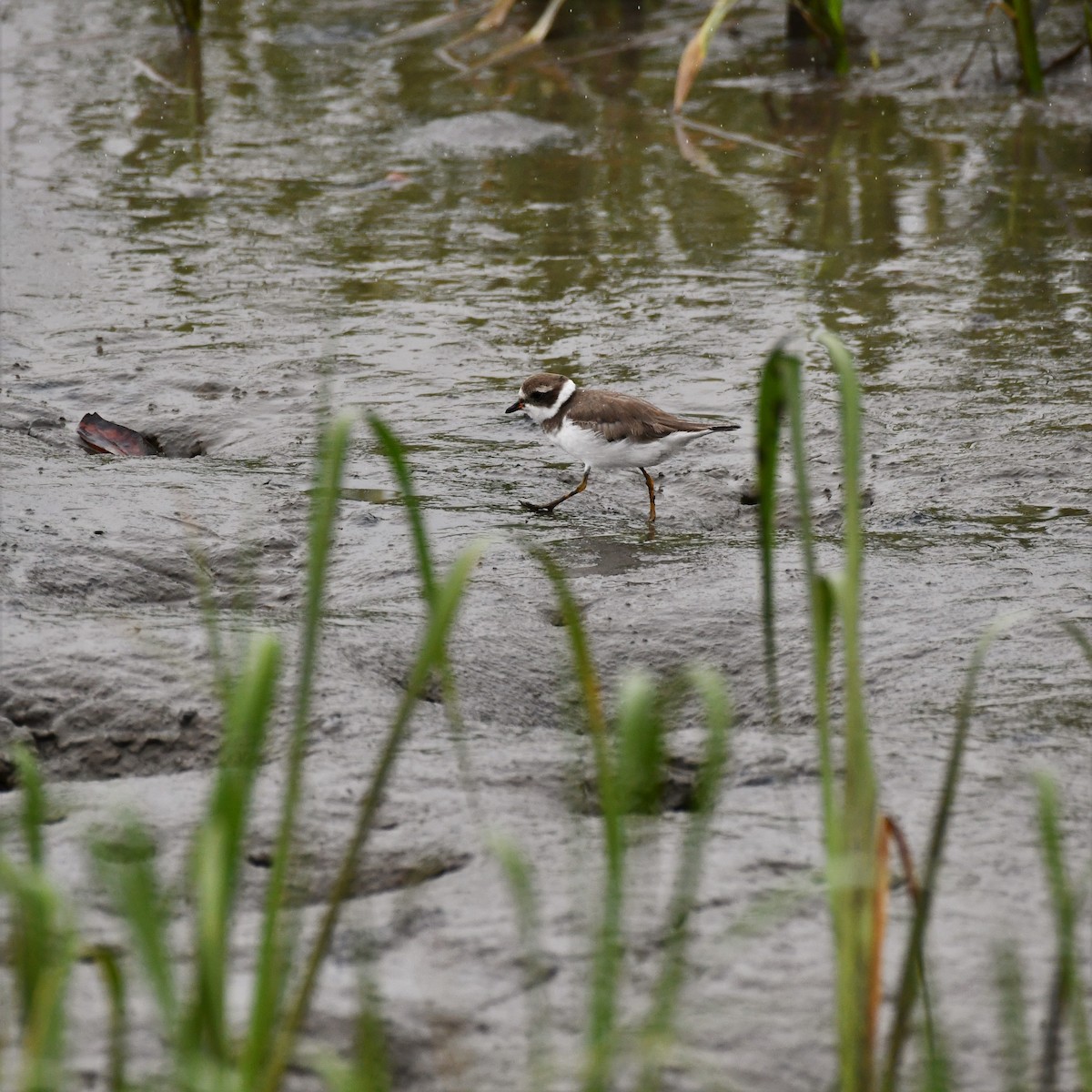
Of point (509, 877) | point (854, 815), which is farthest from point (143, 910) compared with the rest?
point (854, 815)

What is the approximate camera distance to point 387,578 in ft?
14.9

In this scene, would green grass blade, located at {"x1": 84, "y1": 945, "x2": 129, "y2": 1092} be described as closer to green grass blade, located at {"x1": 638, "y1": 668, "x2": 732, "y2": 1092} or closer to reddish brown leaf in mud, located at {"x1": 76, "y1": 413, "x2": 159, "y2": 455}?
green grass blade, located at {"x1": 638, "y1": 668, "x2": 732, "y2": 1092}

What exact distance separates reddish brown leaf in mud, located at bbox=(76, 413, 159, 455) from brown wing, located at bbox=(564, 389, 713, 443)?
1734 mm

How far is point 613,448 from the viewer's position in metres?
5.15

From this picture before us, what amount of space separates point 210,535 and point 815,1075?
3.05 metres

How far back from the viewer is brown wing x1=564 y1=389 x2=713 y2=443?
203 inches

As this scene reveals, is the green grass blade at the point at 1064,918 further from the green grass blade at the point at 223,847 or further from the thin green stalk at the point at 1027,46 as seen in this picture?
the thin green stalk at the point at 1027,46

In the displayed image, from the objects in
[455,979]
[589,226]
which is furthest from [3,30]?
[455,979]

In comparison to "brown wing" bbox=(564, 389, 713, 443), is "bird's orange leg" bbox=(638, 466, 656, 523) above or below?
below

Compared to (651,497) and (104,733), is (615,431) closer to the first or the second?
(651,497)

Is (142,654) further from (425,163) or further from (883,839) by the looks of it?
(425,163)

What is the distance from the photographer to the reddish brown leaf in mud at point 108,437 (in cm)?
579

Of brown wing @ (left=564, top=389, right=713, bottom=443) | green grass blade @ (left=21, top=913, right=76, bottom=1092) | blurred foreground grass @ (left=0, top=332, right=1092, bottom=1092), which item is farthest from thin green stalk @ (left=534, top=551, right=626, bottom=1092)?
brown wing @ (left=564, top=389, right=713, bottom=443)

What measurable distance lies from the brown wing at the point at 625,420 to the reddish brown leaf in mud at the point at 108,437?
173cm
